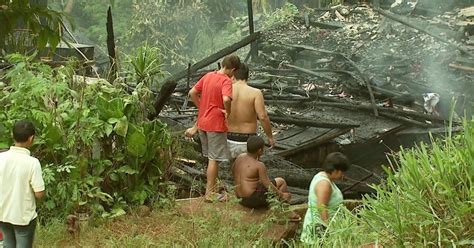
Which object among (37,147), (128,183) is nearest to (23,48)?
(37,147)

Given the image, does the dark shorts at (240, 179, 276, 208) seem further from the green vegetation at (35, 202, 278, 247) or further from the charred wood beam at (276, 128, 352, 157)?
the charred wood beam at (276, 128, 352, 157)

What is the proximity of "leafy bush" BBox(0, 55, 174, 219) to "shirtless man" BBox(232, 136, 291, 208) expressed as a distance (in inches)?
34.0

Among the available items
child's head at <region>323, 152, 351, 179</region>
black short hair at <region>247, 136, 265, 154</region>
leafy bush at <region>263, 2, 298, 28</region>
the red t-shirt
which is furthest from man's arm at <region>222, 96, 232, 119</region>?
leafy bush at <region>263, 2, 298, 28</region>

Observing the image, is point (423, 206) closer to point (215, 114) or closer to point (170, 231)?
point (170, 231)

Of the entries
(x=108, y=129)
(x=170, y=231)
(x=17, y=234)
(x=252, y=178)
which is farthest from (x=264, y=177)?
(x=17, y=234)

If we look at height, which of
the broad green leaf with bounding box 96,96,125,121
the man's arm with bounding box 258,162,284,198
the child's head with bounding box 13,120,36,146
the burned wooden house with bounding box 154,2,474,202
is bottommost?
the burned wooden house with bounding box 154,2,474,202

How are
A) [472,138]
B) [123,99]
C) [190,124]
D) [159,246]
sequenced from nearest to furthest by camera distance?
1. [472,138]
2. [159,246]
3. [123,99]
4. [190,124]

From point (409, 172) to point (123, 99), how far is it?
4022mm

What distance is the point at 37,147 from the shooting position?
6953mm

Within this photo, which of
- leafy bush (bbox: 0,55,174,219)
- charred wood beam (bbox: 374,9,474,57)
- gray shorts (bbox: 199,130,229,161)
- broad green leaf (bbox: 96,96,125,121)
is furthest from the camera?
charred wood beam (bbox: 374,9,474,57)

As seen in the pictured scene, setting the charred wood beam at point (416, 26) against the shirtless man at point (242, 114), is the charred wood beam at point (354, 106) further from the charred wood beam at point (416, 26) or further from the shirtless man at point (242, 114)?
the shirtless man at point (242, 114)

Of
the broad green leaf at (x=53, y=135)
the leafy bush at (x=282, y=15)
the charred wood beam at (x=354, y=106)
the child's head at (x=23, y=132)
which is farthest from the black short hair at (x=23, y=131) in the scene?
the leafy bush at (x=282, y=15)

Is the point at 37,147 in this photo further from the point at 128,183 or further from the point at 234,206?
the point at 234,206

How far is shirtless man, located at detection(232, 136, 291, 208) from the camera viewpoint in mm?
7148
